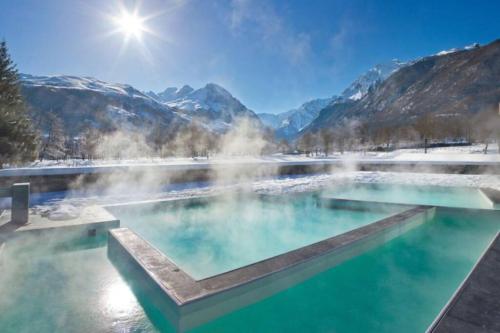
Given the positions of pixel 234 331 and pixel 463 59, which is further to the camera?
pixel 463 59

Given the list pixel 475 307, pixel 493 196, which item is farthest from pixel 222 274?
pixel 493 196

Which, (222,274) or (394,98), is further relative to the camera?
(394,98)

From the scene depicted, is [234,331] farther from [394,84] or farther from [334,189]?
[394,84]

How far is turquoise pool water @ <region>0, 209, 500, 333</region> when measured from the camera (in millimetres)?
2398

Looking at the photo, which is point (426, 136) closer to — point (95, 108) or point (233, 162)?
point (233, 162)

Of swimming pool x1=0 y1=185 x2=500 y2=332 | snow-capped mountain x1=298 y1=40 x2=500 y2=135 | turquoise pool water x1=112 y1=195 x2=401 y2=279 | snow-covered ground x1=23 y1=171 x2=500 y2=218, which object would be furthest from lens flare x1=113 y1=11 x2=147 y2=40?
snow-capped mountain x1=298 y1=40 x2=500 y2=135

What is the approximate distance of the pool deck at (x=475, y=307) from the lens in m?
1.81

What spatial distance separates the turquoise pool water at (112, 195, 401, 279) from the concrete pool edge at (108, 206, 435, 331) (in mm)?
822

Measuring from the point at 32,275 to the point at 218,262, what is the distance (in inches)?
85.4

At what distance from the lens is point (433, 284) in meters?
3.22

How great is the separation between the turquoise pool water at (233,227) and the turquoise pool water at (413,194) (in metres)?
2.04

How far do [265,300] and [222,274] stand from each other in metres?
0.47

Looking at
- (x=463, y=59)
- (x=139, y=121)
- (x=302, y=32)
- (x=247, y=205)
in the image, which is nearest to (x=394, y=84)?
(x=463, y=59)

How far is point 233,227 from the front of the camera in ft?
18.4
